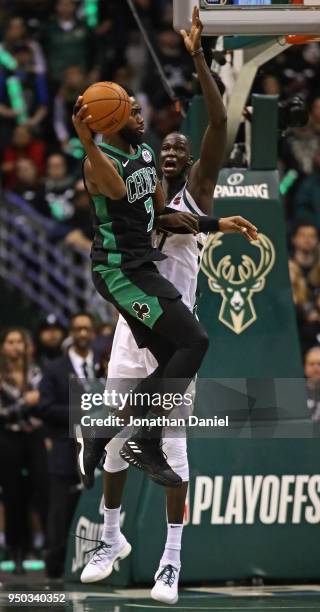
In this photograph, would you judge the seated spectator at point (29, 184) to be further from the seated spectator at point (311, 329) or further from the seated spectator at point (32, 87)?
the seated spectator at point (311, 329)

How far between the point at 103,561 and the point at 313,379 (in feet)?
11.9

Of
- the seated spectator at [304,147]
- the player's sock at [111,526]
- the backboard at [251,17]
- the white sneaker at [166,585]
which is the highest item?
the seated spectator at [304,147]

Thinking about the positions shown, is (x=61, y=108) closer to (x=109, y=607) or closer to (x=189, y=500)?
(x=189, y=500)

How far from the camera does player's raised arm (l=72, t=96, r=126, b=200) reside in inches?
350

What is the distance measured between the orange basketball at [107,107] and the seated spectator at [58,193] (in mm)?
8274

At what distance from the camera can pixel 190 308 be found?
32.4ft

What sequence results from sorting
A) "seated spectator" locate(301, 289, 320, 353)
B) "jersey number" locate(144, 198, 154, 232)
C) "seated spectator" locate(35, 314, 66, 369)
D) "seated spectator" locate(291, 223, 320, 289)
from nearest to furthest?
1. "jersey number" locate(144, 198, 154, 232)
2. "seated spectator" locate(301, 289, 320, 353)
3. "seated spectator" locate(35, 314, 66, 369)
4. "seated spectator" locate(291, 223, 320, 289)

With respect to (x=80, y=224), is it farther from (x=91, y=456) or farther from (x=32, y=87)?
(x=91, y=456)

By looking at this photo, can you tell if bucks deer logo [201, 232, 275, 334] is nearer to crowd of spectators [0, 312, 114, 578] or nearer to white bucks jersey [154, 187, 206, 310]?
crowd of spectators [0, 312, 114, 578]

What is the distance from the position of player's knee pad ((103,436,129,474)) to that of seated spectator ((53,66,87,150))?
31.6 ft

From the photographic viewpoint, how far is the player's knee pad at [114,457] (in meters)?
10.0

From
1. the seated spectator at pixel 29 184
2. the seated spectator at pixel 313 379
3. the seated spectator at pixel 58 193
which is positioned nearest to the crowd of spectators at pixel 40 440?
the seated spectator at pixel 313 379

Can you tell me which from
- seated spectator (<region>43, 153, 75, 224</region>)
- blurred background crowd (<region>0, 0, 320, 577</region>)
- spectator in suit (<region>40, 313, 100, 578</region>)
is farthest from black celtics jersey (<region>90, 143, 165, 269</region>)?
seated spectator (<region>43, 153, 75, 224</region>)
